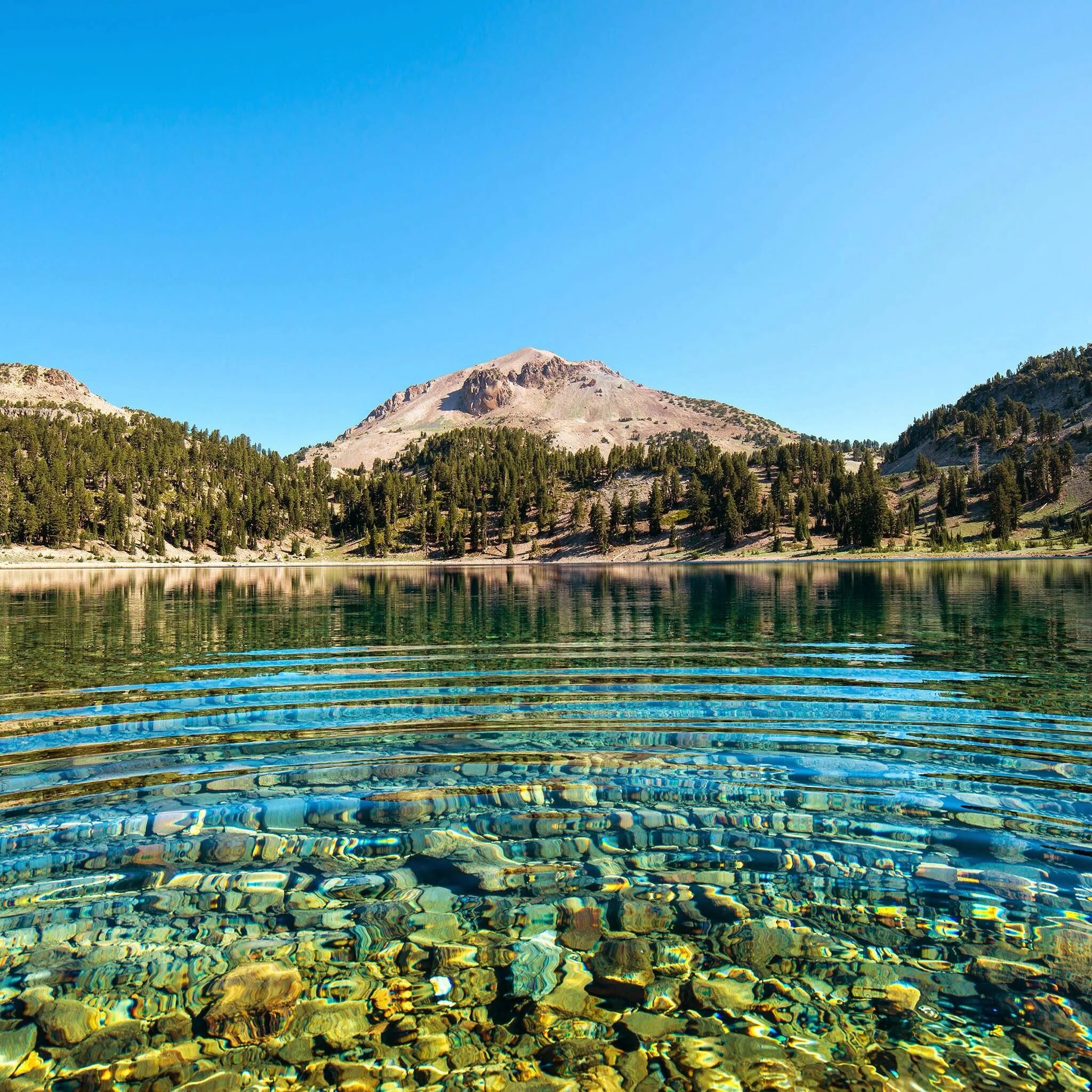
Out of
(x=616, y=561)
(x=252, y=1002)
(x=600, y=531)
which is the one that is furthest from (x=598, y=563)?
(x=252, y=1002)

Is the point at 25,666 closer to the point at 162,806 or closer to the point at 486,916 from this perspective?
the point at 162,806

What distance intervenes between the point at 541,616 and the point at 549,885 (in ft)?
116

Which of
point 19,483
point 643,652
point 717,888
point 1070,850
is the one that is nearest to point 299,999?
point 717,888

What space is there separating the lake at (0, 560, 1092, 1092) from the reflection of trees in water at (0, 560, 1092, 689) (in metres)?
7.24

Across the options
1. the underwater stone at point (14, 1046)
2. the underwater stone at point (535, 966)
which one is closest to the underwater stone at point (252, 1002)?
the underwater stone at point (14, 1046)

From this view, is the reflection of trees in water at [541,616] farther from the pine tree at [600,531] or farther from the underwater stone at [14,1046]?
the pine tree at [600,531]

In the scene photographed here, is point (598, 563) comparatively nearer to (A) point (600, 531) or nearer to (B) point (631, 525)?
(A) point (600, 531)

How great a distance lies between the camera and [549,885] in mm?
7992

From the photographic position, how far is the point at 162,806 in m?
10.6

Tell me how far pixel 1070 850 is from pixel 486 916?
7.74 m

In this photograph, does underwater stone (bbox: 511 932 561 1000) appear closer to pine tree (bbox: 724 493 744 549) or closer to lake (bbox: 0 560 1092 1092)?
lake (bbox: 0 560 1092 1092)

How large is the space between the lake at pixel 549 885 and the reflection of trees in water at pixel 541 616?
7.24 metres

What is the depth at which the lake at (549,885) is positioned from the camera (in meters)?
5.36

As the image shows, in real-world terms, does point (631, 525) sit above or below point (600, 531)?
above
